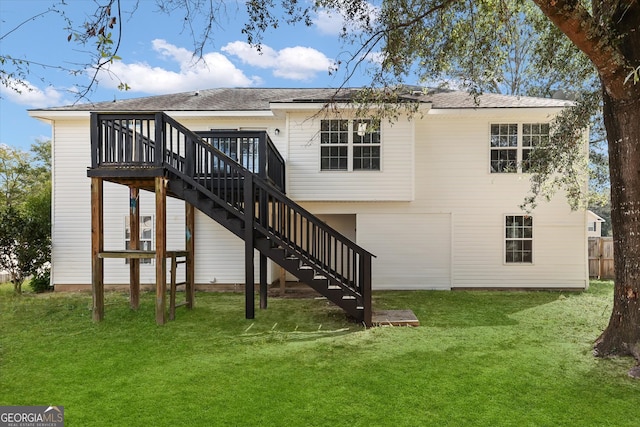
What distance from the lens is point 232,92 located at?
43.5ft

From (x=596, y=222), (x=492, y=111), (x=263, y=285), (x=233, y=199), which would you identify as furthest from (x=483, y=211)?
(x=596, y=222)

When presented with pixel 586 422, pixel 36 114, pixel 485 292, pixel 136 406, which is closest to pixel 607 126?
pixel 586 422

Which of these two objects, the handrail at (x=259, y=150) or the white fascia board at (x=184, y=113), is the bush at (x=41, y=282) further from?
the handrail at (x=259, y=150)

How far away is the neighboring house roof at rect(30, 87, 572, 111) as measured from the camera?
35.1ft

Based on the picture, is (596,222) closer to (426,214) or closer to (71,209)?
(426,214)

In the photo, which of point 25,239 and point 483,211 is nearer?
point 25,239

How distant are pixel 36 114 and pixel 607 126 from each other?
13.0 metres

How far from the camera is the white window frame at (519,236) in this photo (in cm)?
1097

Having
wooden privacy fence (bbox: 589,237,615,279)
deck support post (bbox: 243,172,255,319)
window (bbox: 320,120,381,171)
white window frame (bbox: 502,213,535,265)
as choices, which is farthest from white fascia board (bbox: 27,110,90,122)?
wooden privacy fence (bbox: 589,237,615,279)

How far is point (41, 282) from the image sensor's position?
11211mm

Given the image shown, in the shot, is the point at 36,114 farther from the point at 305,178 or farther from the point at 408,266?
the point at 408,266

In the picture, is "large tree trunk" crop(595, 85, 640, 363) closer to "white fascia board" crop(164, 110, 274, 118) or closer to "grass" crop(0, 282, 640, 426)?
"grass" crop(0, 282, 640, 426)

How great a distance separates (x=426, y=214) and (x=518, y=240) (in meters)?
2.70

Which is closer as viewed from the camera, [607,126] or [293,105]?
[607,126]
